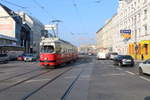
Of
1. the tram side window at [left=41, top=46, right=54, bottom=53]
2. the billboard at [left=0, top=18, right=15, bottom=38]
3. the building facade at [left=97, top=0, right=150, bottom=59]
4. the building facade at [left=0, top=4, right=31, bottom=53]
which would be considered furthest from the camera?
the billboard at [left=0, top=18, right=15, bottom=38]

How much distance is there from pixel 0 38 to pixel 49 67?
31.2 metres

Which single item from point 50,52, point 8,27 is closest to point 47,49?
point 50,52

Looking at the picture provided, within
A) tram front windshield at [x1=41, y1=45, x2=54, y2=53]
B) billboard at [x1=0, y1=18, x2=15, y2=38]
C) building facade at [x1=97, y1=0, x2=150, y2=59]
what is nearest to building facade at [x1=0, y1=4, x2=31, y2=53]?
billboard at [x1=0, y1=18, x2=15, y2=38]

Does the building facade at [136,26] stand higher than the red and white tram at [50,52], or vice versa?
the building facade at [136,26]

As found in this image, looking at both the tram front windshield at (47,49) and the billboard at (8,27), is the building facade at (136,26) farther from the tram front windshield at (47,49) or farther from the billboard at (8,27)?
the billboard at (8,27)

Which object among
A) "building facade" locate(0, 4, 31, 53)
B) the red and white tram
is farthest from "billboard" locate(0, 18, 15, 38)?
the red and white tram

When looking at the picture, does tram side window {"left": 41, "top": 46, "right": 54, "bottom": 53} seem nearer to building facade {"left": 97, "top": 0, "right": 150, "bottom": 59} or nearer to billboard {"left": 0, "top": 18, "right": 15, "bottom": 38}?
building facade {"left": 97, "top": 0, "right": 150, "bottom": 59}

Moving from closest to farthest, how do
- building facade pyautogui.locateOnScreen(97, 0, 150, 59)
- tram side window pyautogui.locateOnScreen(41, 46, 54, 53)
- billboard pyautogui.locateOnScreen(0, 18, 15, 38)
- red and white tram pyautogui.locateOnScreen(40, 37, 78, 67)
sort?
1. red and white tram pyautogui.locateOnScreen(40, 37, 78, 67)
2. tram side window pyautogui.locateOnScreen(41, 46, 54, 53)
3. building facade pyautogui.locateOnScreen(97, 0, 150, 59)
4. billboard pyautogui.locateOnScreen(0, 18, 15, 38)

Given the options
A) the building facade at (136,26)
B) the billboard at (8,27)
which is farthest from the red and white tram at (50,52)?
the billboard at (8,27)

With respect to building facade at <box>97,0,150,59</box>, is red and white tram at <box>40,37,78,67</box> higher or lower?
lower

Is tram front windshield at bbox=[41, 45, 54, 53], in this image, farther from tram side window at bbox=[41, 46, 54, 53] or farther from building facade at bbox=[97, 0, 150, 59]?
building facade at bbox=[97, 0, 150, 59]

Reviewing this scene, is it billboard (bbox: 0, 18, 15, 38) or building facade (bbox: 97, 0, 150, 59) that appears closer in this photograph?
building facade (bbox: 97, 0, 150, 59)

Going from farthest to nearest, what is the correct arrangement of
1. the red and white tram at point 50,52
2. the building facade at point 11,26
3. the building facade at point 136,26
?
the building facade at point 11,26, the building facade at point 136,26, the red and white tram at point 50,52

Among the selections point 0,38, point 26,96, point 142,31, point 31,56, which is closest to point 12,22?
point 0,38
